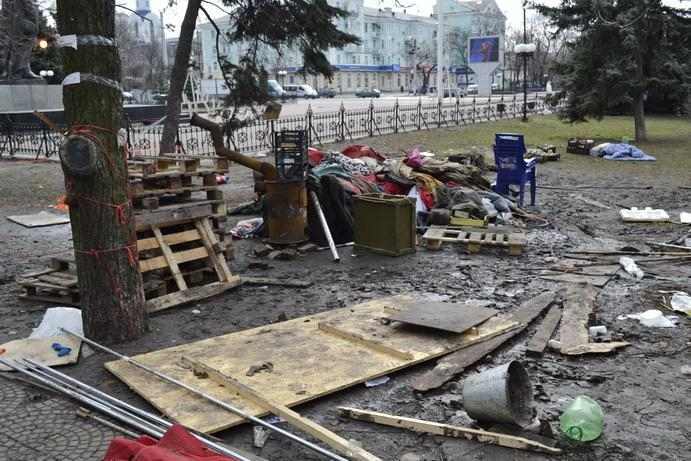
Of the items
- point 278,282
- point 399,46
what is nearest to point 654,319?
point 278,282

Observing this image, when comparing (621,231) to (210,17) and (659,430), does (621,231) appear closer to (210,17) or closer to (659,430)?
(659,430)

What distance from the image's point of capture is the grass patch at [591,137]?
639 inches

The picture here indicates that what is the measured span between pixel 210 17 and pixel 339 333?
10.9 metres

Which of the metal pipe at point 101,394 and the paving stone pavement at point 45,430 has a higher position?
the metal pipe at point 101,394

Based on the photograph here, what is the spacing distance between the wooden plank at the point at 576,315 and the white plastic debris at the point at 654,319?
1.17ft

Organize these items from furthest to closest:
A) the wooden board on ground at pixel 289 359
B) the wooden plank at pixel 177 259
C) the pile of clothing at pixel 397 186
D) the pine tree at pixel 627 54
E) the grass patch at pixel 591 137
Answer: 1. the pine tree at pixel 627 54
2. the grass patch at pixel 591 137
3. the pile of clothing at pixel 397 186
4. the wooden plank at pixel 177 259
5. the wooden board on ground at pixel 289 359

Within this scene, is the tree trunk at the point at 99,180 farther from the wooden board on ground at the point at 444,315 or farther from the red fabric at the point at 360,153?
the red fabric at the point at 360,153

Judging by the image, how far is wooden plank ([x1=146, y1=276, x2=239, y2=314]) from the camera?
6445 mm

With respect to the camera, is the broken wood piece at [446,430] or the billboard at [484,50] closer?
the broken wood piece at [446,430]

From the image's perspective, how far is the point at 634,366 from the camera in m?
4.97

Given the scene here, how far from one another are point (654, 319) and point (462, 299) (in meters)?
1.84

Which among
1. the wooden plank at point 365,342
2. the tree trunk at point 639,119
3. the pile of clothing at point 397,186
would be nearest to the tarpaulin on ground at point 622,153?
the tree trunk at point 639,119

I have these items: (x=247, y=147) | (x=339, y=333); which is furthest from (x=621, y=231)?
(x=247, y=147)

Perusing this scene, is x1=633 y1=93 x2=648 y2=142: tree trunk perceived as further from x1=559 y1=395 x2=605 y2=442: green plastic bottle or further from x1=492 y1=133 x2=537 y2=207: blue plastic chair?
x1=559 y1=395 x2=605 y2=442: green plastic bottle
